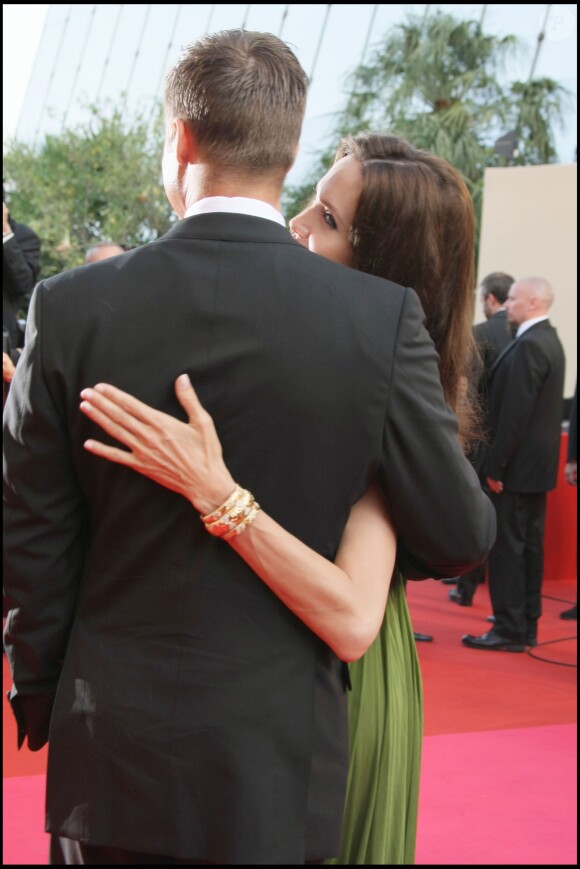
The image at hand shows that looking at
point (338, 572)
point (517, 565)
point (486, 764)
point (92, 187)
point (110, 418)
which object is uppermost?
point (92, 187)

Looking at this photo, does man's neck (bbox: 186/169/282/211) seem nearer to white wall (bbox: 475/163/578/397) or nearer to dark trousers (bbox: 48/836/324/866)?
dark trousers (bbox: 48/836/324/866)

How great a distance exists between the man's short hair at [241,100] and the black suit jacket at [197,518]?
9 cm

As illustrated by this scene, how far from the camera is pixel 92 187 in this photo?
25.9 metres

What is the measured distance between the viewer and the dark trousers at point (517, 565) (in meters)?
5.75

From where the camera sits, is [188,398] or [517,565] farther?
[517,565]

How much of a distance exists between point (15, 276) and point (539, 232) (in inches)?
237

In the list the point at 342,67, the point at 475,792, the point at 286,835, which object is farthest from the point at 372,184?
the point at 342,67

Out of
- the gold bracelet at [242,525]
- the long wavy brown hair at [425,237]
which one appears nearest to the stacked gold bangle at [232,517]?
the gold bracelet at [242,525]

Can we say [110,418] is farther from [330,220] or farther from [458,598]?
[458,598]

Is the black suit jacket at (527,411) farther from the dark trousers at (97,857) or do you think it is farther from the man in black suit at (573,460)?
the dark trousers at (97,857)

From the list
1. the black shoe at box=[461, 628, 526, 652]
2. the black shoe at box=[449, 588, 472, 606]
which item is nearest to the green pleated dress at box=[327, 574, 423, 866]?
the black shoe at box=[461, 628, 526, 652]

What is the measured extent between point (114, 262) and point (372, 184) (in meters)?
0.58

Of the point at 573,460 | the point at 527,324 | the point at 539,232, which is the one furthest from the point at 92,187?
the point at 527,324

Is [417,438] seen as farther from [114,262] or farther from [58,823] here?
[58,823]
